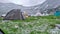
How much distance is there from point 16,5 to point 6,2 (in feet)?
1.05

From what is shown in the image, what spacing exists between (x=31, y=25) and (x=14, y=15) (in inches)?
25.4

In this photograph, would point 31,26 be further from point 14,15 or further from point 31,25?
point 14,15

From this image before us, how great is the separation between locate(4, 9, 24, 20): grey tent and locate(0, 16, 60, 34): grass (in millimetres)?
124

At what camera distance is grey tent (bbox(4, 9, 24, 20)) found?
5.08 meters

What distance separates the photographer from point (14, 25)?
473 cm

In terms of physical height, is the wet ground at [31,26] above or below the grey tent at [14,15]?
below

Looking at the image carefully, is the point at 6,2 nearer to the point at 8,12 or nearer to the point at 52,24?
the point at 8,12

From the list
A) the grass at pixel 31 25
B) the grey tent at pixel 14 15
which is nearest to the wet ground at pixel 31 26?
the grass at pixel 31 25

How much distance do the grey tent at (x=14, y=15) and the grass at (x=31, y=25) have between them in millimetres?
124

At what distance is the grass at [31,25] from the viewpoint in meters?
A: 4.48

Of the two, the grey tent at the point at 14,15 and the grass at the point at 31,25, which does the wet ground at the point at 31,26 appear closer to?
the grass at the point at 31,25

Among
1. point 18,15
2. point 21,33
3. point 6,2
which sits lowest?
point 21,33

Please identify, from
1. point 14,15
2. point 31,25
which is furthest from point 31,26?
point 14,15

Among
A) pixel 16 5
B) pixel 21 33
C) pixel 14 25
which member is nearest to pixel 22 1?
pixel 16 5
